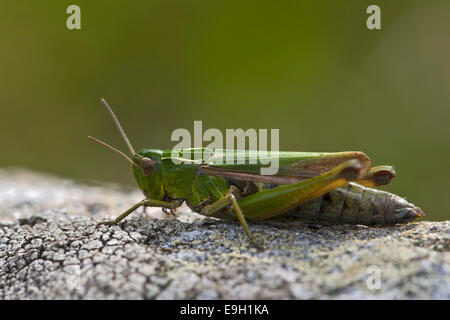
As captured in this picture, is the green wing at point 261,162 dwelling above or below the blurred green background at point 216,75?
below

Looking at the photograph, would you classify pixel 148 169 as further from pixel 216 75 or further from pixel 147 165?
pixel 216 75

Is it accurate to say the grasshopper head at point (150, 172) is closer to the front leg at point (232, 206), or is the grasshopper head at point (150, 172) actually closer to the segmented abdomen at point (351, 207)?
the front leg at point (232, 206)

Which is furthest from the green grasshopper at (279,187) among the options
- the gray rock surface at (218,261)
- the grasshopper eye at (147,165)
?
the gray rock surface at (218,261)

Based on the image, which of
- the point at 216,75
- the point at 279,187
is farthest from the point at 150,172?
the point at 216,75

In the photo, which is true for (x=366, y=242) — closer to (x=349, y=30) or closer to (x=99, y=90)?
(x=349, y=30)

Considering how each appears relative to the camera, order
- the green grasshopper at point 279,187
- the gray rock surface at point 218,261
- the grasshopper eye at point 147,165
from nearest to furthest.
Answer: the gray rock surface at point 218,261 < the green grasshopper at point 279,187 < the grasshopper eye at point 147,165

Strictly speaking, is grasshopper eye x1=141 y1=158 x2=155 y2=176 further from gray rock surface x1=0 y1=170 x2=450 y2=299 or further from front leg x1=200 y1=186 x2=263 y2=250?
front leg x1=200 y1=186 x2=263 y2=250

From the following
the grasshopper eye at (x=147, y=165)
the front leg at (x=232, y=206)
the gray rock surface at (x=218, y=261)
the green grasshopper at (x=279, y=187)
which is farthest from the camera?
the grasshopper eye at (x=147, y=165)
